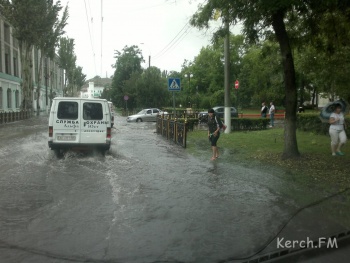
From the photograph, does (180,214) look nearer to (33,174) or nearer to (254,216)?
(254,216)

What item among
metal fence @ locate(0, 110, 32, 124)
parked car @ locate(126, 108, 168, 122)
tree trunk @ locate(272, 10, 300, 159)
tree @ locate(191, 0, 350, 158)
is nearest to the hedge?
tree @ locate(191, 0, 350, 158)

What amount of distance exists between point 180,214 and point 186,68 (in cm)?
6513

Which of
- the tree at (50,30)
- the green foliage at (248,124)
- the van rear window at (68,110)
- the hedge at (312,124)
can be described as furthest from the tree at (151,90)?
the van rear window at (68,110)

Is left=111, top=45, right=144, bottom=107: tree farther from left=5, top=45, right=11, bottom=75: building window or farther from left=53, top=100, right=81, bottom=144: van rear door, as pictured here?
left=53, top=100, right=81, bottom=144: van rear door

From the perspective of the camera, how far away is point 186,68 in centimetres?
7000

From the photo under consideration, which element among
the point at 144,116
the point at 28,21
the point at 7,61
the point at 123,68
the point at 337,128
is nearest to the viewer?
the point at 337,128

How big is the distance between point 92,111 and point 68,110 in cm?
75

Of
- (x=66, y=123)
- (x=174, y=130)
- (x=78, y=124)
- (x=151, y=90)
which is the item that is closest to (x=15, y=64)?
(x=151, y=90)

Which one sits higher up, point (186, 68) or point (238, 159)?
point (186, 68)

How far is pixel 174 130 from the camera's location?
16844 mm

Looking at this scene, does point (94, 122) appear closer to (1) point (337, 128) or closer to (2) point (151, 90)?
(1) point (337, 128)

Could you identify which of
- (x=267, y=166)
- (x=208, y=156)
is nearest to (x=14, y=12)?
(x=208, y=156)

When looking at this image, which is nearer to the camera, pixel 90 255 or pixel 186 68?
pixel 90 255

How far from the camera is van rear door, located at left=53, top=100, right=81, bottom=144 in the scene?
12172 mm
